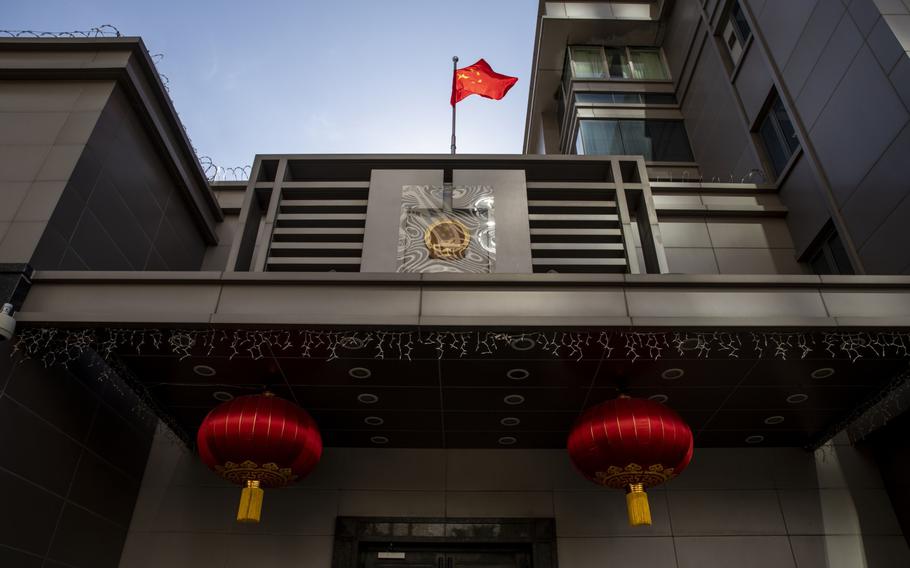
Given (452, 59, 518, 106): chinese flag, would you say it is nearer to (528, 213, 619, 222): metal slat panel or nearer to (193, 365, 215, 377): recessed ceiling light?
(528, 213, 619, 222): metal slat panel

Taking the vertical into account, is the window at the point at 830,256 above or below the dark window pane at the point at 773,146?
below

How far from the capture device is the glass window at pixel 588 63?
45.4ft

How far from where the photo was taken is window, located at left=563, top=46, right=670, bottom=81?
1384 centimetres

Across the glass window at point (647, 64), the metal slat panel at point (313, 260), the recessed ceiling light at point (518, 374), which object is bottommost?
the recessed ceiling light at point (518, 374)

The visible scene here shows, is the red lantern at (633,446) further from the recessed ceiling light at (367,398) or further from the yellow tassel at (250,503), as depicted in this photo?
the yellow tassel at (250,503)

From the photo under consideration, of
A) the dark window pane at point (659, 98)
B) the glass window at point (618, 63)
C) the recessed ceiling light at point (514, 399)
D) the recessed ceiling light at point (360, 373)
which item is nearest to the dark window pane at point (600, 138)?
the dark window pane at point (659, 98)

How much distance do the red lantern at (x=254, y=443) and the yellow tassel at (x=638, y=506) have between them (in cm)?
286

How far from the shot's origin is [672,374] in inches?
213

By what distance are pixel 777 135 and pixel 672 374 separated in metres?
6.04

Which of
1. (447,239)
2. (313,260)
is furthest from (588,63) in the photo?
(313,260)

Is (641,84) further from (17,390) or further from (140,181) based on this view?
(17,390)

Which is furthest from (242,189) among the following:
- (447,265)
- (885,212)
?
(885,212)

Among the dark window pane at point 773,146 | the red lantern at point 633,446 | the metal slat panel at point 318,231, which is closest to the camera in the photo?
the red lantern at point 633,446

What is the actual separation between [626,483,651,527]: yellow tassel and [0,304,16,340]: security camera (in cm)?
518
